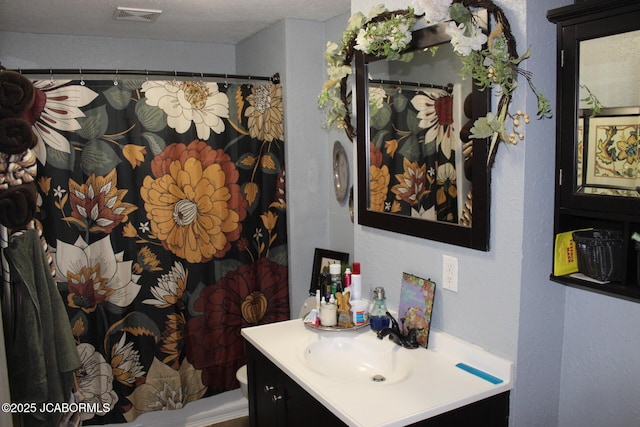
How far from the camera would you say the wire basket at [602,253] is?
1.40 m

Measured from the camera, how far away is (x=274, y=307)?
3107 millimetres

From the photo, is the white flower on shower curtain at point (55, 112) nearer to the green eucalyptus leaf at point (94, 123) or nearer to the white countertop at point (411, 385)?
the green eucalyptus leaf at point (94, 123)

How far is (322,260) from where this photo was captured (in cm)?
301

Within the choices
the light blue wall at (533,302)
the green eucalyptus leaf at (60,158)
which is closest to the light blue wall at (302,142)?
the light blue wall at (533,302)

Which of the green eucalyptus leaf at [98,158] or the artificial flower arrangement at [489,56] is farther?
the green eucalyptus leaf at [98,158]

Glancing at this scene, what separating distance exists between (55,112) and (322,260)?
1564 mm

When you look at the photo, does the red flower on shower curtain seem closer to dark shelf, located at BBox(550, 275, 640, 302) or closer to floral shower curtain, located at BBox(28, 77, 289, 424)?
floral shower curtain, located at BBox(28, 77, 289, 424)

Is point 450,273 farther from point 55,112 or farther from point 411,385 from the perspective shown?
point 55,112

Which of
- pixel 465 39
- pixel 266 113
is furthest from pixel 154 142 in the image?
pixel 465 39

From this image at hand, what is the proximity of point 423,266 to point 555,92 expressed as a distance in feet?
2.37

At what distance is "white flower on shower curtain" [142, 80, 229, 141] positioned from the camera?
8.97 feet

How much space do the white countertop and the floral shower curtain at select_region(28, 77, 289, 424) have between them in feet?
3.51

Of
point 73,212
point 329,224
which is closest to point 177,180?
point 73,212

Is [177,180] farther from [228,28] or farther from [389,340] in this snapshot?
[389,340]
